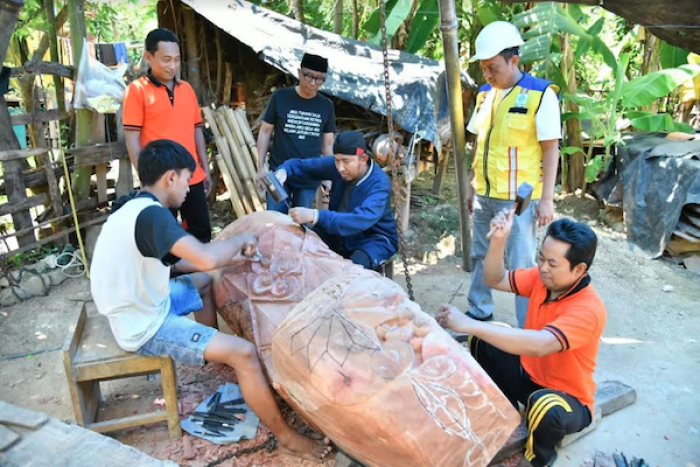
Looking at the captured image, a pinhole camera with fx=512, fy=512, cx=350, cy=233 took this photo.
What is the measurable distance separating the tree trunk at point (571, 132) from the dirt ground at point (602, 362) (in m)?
1.69

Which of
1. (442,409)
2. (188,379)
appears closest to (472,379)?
(442,409)

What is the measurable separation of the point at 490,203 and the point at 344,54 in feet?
12.5

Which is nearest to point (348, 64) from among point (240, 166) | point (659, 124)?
point (240, 166)

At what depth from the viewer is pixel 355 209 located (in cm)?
317

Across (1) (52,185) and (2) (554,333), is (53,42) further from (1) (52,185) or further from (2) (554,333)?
(2) (554,333)

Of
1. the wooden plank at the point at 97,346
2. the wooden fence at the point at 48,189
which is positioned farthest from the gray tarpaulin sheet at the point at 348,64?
the wooden plank at the point at 97,346

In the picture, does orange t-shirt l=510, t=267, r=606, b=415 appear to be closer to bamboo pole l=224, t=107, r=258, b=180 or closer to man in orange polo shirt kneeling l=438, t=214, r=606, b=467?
man in orange polo shirt kneeling l=438, t=214, r=606, b=467

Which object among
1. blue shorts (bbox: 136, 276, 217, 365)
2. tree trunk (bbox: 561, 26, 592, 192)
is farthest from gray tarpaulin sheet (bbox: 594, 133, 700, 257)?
blue shorts (bbox: 136, 276, 217, 365)

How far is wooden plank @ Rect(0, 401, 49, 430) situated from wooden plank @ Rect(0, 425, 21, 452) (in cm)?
2

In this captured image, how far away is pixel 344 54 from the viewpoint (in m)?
6.42

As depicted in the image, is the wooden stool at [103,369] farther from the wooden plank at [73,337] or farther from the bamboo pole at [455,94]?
the bamboo pole at [455,94]

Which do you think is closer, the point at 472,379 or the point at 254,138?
the point at 472,379

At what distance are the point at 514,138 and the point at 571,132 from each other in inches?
175

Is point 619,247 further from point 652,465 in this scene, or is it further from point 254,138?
point 254,138
